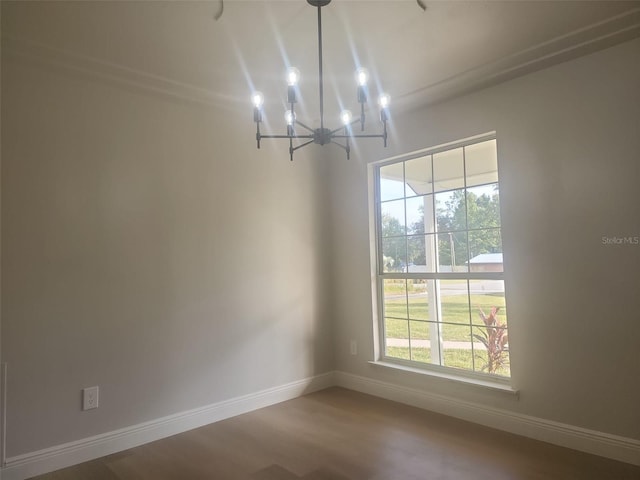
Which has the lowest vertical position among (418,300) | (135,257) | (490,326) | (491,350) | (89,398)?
(89,398)

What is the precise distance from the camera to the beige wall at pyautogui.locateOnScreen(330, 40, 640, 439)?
2434 millimetres

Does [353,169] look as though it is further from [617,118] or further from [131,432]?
[131,432]

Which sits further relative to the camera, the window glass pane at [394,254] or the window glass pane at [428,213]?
the window glass pane at [394,254]

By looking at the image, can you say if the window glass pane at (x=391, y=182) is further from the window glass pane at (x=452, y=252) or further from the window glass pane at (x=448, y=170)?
the window glass pane at (x=452, y=252)

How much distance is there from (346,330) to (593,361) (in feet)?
6.73

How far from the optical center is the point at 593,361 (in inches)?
99.5

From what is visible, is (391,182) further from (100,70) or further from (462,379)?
(100,70)

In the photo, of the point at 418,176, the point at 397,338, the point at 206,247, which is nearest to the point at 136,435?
the point at 206,247

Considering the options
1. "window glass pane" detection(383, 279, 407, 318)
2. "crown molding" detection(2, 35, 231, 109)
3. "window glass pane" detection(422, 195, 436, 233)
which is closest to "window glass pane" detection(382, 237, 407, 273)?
"window glass pane" detection(383, 279, 407, 318)

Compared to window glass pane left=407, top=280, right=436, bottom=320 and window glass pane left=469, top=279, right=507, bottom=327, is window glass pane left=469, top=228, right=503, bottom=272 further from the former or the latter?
window glass pane left=407, top=280, right=436, bottom=320

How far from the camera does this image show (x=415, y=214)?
3.58 m

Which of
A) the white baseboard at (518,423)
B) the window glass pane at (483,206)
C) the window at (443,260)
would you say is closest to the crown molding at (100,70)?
the window at (443,260)

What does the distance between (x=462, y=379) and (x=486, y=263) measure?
2.95ft

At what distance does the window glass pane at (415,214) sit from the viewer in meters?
3.53
